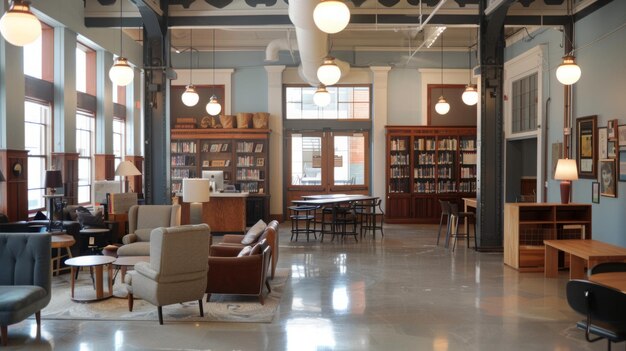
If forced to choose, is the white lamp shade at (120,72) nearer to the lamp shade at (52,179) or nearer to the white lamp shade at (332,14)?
the lamp shade at (52,179)

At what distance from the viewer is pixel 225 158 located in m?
14.0

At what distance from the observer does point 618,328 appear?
3.81m

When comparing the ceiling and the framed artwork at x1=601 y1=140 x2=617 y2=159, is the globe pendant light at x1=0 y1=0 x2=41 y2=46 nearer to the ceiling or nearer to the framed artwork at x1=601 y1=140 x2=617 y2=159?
the ceiling

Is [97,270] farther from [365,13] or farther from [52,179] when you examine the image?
[365,13]

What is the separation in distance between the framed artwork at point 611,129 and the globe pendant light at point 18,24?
25.8 ft

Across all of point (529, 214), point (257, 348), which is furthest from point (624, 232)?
point (257, 348)


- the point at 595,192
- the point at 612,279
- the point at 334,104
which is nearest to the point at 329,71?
the point at 595,192

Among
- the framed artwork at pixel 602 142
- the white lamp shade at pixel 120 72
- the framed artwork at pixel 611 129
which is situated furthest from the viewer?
the framed artwork at pixel 602 142

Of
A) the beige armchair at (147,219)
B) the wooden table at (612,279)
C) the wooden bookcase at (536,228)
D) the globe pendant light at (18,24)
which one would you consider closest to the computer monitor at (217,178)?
the beige armchair at (147,219)

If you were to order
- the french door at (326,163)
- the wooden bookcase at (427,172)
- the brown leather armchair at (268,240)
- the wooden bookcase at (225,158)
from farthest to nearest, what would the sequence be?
1. the french door at (326,163)
2. the wooden bookcase at (427,172)
3. the wooden bookcase at (225,158)
4. the brown leather armchair at (268,240)

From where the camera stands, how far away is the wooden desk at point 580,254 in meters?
6.22

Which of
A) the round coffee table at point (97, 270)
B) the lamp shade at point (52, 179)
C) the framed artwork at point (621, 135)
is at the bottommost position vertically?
the round coffee table at point (97, 270)

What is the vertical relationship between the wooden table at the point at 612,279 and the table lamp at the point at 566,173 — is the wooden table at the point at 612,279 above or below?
below

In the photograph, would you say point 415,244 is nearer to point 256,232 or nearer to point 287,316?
point 256,232
